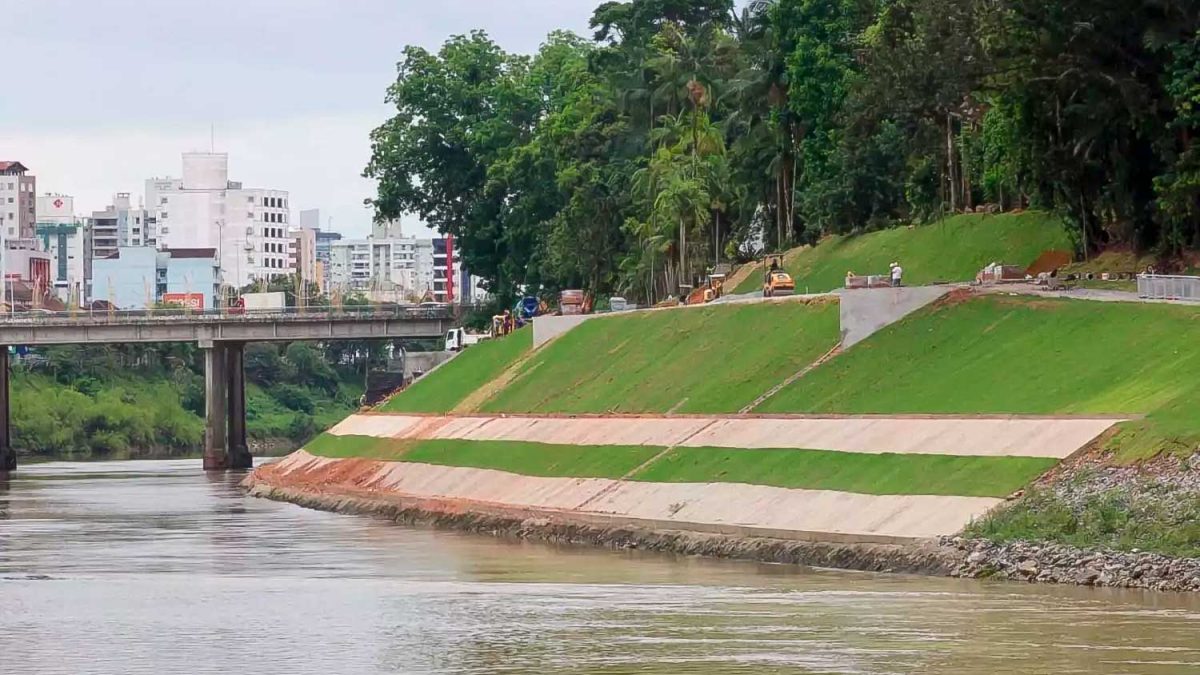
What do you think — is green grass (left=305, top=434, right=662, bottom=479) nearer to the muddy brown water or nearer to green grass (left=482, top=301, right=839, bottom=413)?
green grass (left=482, top=301, right=839, bottom=413)

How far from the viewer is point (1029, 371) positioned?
65812 millimetres

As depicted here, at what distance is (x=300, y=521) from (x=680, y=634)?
40.5 meters

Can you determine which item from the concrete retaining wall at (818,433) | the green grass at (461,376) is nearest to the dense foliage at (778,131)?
the green grass at (461,376)

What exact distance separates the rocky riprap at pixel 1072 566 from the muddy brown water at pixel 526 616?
661mm

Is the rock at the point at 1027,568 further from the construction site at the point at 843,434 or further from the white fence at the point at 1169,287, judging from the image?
the white fence at the point at 1169,287

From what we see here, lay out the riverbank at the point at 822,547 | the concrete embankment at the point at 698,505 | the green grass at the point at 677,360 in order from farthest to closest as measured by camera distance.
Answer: the green grass at the point at 677,360
the concrete embankment at the point at 698,505
the riverbank at the point at 822,547

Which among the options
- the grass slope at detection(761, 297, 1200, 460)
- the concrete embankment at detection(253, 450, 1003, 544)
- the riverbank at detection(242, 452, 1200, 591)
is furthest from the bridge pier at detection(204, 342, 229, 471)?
the grass slope at detection(761, 297, 1200, 460)

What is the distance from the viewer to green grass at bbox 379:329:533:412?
Answer: 10981 cm

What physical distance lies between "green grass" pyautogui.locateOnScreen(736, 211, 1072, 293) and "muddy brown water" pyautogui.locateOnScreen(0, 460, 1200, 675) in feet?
127

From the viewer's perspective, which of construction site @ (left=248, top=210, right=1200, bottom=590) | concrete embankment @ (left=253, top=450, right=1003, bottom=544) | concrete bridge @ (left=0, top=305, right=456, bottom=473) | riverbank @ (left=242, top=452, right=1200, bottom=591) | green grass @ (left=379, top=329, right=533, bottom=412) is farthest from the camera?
concrete bridge @ (left=0, top=305, right=456, bottom=473)

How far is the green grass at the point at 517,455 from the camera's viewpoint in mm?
73438

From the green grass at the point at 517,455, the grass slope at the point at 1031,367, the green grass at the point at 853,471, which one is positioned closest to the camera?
the green grass at the point at 853,471

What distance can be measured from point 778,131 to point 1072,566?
83.0 m

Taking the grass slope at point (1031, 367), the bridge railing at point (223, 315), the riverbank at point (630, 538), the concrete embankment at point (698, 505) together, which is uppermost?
the bridge railing at point (223, 315)
